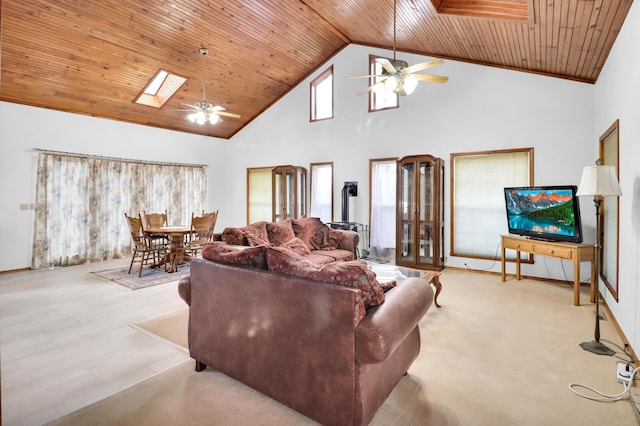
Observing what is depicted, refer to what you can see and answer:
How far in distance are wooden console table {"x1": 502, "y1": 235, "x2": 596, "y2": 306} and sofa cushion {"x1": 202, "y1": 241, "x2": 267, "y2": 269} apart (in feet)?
11.9

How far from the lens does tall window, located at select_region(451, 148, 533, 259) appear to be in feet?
17.9

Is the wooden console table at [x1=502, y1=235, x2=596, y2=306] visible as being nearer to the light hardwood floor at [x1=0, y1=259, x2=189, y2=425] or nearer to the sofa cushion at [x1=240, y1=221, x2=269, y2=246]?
the sofa cushion at [x1=240, y1=221, x2=269, y2=246]

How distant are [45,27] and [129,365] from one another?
15.2 ft

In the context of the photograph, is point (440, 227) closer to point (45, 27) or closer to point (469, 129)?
point (469, 129)

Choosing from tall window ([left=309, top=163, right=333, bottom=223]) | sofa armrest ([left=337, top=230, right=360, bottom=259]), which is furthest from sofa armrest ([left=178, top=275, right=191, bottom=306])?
tall window ([left=309, top=163, right=333, bottom=223])

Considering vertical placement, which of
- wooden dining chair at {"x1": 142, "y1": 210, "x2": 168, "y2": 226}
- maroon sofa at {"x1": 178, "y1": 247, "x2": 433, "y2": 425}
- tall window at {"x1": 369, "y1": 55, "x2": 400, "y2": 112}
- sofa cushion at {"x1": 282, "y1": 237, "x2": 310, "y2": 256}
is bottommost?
maroon sofa at {"x1": 178, "y1": 247, "x2": 433, "y2": 425}

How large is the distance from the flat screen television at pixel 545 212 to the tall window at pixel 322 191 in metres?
3.40

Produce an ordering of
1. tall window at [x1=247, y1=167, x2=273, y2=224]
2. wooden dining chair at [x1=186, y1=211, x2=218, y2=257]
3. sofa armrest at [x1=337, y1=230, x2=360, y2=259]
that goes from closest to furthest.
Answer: sofa armrest at [x1=337, y1=230, x2=360, y2=259] < wooden dining chair at [x1=186, y1=211, x2=218, y2=257] < tall window at [x1=247, y1=167, x2=273, y2=224]

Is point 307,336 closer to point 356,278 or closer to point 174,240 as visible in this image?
point 356,278

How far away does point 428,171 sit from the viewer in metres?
5.93

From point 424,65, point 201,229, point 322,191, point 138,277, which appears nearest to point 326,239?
point 201,229

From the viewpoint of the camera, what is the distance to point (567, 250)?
4203 millimetres

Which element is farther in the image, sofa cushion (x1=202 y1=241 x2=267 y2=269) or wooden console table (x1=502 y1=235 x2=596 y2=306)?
wooden console table (x1=502 y1=235 x2=596 y2=306)

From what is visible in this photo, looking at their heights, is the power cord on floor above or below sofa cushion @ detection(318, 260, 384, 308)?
below
